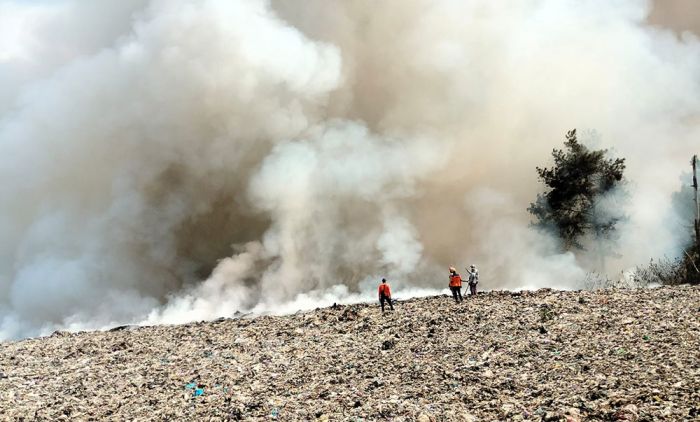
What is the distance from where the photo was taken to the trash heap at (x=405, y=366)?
9305mm

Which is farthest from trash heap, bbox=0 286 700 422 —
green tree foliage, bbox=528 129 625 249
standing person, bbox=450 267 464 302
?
green tree foliage, bbox=528 129 625 249

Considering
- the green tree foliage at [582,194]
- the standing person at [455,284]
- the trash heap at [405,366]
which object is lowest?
the trash heap at [405,366]

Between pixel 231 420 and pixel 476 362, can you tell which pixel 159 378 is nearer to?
pixel 231 420

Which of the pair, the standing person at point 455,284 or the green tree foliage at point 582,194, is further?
the green tree foliage at point 582,194

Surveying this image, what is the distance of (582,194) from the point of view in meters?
31.1

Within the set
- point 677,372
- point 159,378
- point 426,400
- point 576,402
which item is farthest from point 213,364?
point 677,372

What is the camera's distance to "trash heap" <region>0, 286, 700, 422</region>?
30.5 feet

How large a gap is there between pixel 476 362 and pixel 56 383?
9979mm

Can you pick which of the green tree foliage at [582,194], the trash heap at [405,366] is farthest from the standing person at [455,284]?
the green tree foliage at [582,194]

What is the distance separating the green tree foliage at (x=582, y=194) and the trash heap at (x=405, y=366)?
514 inches

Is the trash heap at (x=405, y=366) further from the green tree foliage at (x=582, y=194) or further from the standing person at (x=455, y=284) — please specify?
the green tree foliage at (x=582, y=194)

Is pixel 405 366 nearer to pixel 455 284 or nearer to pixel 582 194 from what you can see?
pixel 455 284

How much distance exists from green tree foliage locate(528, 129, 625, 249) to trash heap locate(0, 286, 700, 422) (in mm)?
13051

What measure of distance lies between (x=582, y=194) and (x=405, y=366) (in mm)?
22114
